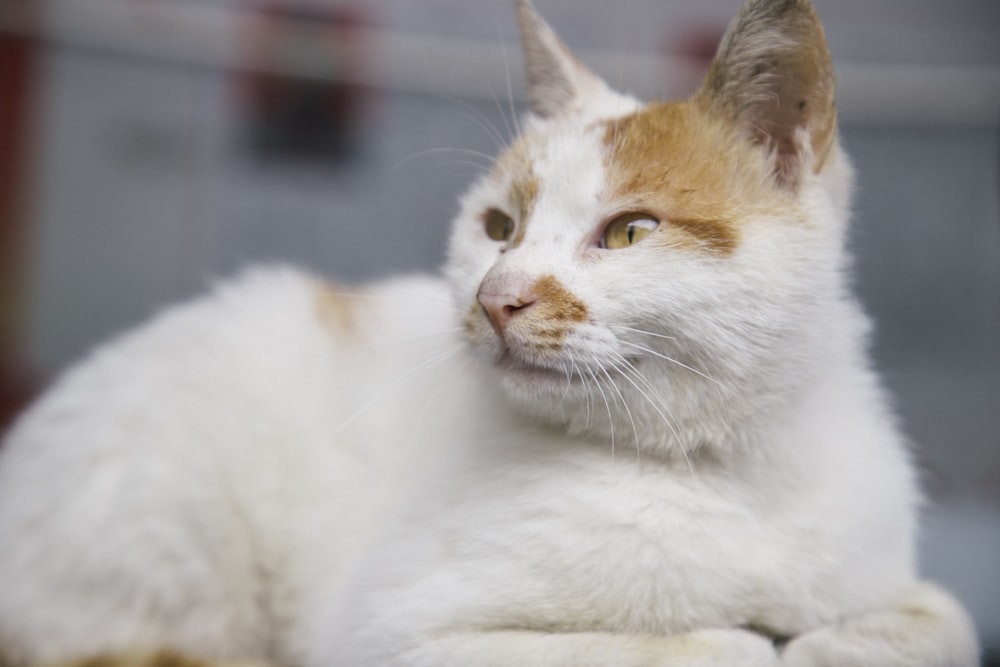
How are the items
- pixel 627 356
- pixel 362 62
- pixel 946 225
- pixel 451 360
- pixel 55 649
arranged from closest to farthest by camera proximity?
pixel 627 356 → pixel 55 649 → pixel 451 360 → pixel 946 225 → pixel 362 62

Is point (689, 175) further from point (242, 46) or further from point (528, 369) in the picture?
point (242, 46)

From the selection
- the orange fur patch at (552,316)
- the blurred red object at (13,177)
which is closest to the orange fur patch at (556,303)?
the orange fur patch at (552,316)

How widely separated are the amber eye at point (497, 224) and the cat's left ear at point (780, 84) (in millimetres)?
239

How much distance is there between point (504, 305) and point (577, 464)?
0.20m

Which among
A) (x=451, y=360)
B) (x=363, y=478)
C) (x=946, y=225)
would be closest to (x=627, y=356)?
(x=451, y=360)

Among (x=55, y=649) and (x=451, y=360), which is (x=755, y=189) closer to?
(x=451, y=360)

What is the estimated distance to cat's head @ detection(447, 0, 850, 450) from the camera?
708 mm

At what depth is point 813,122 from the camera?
0.77 metres

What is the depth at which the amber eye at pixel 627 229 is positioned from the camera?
76 centimetres

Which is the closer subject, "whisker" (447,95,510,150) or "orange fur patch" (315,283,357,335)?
"whisker" (447,95,510,150)

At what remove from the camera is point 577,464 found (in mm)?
810

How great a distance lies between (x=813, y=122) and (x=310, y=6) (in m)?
1.51

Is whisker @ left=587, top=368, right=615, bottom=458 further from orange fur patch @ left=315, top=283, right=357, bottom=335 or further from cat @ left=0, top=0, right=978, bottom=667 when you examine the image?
orange fur patch @ left=315, top=283, right=357, bottom=335

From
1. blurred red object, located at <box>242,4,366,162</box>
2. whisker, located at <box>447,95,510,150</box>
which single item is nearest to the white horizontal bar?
blurred red object, located at <box>242,4,366,162</box>
